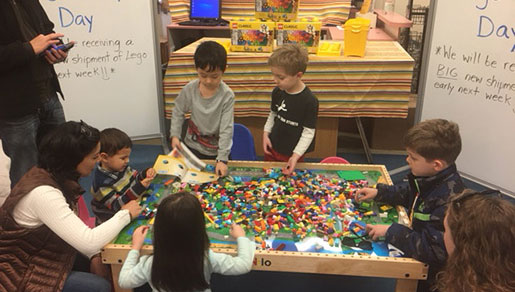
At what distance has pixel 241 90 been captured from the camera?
3396 mm

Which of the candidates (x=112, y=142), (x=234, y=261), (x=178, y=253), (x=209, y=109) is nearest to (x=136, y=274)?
(x=178, y=253)

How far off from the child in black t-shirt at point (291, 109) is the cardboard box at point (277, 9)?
869 mm

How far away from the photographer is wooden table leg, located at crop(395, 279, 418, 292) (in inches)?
61.2

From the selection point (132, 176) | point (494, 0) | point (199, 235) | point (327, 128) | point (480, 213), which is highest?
point (494, 0)

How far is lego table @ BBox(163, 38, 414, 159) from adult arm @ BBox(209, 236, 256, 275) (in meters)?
2.00

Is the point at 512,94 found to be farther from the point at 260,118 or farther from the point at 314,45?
the point at 260,118

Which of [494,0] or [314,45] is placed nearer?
[494,0]

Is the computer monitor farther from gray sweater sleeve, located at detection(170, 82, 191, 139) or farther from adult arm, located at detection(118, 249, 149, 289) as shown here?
adult arm, located at detection(118, 249, 149, 289)

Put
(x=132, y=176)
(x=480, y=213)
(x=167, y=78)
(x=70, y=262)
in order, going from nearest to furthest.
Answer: (x=480, y=213) → (x=70, y=262) → (x=132, y=176) → (x=167, y=78)

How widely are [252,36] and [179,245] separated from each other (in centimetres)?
224

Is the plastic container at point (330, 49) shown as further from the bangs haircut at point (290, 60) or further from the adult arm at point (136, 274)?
the adult arm at point (136, 274)

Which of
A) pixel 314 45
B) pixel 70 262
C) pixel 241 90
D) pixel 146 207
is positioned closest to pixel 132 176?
pixel 146 207

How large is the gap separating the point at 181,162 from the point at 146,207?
1.28ft

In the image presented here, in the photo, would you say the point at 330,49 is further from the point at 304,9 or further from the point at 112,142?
the point at 112,142
